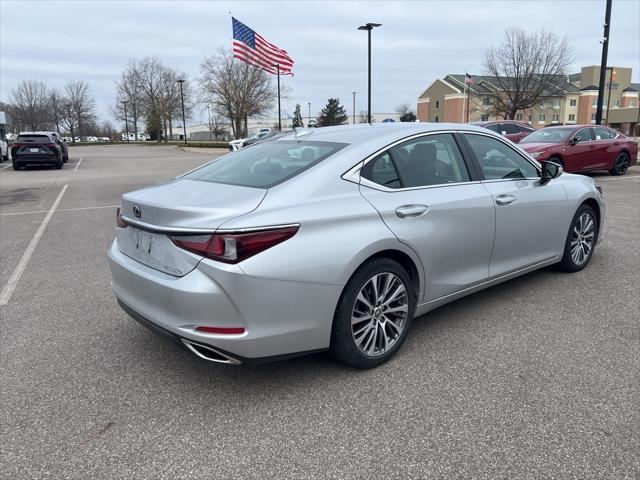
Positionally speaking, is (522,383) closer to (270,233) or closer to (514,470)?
(514,470)

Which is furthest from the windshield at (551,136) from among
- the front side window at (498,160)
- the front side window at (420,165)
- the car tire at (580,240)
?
the front side window at (420,165)

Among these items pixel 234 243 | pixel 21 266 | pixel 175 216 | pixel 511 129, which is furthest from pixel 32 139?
pixel 234 243

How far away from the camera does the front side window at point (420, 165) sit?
3414 mm

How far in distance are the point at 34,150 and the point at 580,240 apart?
21.2 m

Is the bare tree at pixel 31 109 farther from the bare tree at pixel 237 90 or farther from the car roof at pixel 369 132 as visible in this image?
the car roof at pixel 369 132

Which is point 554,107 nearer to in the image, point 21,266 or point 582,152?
point 582,152

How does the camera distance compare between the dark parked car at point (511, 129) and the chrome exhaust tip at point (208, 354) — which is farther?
the dark parked car at point (511, 129)

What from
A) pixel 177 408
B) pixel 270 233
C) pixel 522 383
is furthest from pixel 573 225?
pixel 177 408

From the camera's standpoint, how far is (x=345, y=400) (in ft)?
9.75

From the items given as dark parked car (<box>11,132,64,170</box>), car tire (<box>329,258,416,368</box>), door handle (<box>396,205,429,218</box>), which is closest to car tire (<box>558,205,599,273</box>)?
door handle (<box>396,205,429,218</box>)

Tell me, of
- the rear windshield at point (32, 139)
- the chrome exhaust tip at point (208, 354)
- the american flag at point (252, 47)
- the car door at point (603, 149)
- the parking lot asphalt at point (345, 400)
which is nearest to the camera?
the parking lot asphalt at point (345, 400)

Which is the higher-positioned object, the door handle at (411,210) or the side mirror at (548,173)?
the side mirror at (548,173)

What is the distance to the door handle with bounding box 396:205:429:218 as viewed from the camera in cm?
333

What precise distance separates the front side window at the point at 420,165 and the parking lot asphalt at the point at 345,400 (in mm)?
1151
